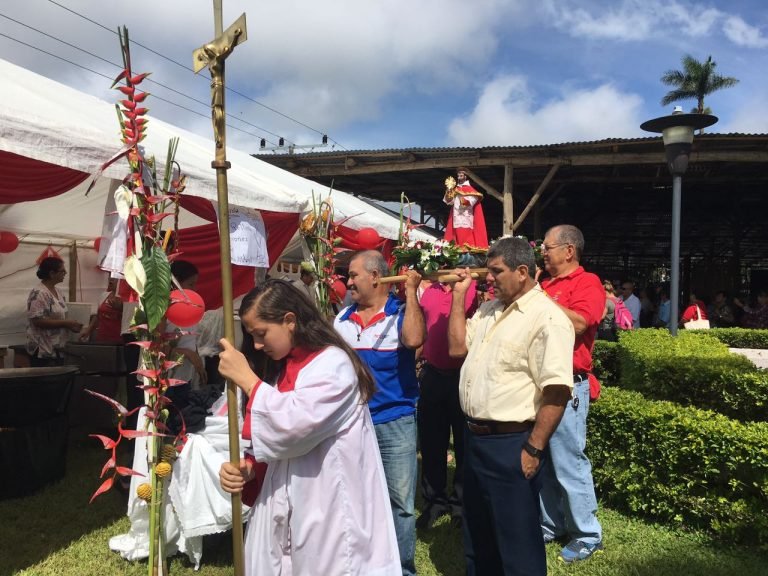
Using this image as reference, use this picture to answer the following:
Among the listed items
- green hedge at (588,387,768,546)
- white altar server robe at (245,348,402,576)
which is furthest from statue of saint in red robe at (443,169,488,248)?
white altar server robe at (245,348,402,576)

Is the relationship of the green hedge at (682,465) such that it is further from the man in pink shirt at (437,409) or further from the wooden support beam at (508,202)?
the wooden support beam at (508,202)

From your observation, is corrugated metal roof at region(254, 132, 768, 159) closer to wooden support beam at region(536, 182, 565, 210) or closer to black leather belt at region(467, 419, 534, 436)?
wooden support beam at region(536, 182, 565, 210)

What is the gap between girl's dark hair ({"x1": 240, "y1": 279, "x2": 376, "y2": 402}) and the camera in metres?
1.98

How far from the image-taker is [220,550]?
3.66 m

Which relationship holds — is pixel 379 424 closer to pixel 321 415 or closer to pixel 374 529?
pixel 374 529

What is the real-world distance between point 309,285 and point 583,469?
3212 mm

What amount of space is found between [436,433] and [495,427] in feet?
5.53

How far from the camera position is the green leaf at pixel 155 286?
271 cm

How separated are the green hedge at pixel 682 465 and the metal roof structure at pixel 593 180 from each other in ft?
18.4

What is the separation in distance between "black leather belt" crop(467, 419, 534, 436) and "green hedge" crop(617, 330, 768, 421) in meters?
3.27

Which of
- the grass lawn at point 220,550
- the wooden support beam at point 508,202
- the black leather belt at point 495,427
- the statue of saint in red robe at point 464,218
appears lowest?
the grass lawn at point 220,550

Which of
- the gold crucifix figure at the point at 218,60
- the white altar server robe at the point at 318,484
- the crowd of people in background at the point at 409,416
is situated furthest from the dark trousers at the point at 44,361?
the gold crucifix figure at the point at 218,60

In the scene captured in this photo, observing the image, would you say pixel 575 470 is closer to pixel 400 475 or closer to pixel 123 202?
pixel 400 475

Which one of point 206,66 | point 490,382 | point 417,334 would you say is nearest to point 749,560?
point 490,382
